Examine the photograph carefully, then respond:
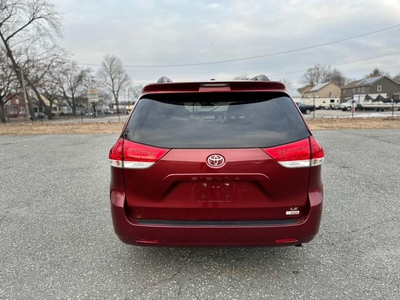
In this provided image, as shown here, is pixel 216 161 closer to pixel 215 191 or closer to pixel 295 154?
pixel 215 191

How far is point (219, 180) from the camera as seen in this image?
188cm

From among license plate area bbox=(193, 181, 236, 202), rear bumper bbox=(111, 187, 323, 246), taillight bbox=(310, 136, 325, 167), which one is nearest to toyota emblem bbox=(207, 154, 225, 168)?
license plate area bbox=(193, 181, 236, 202)

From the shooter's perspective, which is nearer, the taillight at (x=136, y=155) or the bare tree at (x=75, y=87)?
the taillight at (x=136, y=155)

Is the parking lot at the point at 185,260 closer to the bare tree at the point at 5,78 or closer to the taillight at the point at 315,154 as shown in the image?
the taillight at the point at 315,154

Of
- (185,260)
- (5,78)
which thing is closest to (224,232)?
(185,260)

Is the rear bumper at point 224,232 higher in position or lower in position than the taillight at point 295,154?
lower

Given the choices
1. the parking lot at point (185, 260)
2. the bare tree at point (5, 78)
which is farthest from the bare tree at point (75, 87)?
the parking lot at point (185, 260)

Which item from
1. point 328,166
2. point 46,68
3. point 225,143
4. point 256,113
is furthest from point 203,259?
point 46,68

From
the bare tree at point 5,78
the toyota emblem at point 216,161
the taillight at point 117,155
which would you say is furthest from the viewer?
the bare tree at point 5,78

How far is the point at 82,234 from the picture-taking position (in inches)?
117

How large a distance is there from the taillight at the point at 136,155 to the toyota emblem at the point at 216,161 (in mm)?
340

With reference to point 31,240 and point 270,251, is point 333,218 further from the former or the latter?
point 31,240

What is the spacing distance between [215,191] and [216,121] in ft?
1.90

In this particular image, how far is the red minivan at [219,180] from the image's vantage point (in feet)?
6.16
